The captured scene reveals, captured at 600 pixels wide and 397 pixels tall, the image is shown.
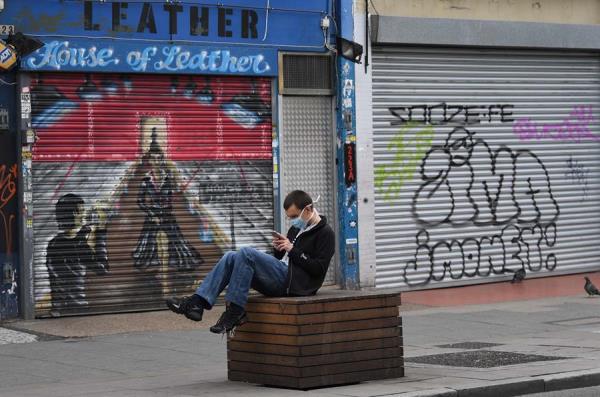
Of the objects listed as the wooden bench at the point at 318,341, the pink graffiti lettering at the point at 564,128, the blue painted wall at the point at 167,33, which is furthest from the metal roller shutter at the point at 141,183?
the wooden bench at the point at 318,341

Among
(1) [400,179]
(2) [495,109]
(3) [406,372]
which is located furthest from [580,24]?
(3) [406,372]

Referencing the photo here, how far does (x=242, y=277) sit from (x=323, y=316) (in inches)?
29.5

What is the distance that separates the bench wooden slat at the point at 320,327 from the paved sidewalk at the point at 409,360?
0.48 metres

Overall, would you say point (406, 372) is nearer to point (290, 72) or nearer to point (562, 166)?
point (290, 72)

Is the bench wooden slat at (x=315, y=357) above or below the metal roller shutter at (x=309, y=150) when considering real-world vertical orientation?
below

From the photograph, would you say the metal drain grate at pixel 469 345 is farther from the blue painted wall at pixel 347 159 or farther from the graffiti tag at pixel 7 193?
the graffiti tag at pixel 7 193

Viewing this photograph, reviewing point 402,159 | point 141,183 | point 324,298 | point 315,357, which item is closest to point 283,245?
point 324,298

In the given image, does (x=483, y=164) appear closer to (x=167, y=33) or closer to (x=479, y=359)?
(x=167, y=33)

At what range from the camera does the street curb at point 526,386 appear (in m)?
9.82

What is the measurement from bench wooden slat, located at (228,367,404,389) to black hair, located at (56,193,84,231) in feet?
18.1

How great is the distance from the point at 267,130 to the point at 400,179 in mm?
2580

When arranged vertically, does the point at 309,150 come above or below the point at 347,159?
above

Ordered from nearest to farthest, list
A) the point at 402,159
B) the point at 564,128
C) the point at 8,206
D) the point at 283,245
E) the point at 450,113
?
the point at 283,245, the point at 8,206, the point at 402,159, the point at 450,113, the point at 564,128

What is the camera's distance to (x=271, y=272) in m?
10.3
